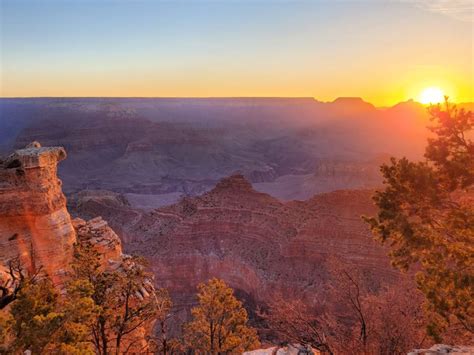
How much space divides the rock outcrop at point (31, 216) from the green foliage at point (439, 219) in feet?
37.0

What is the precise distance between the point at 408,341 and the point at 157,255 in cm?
2471

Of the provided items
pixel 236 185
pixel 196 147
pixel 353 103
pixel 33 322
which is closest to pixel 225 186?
pixel 236 185

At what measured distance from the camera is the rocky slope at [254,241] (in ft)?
97.9

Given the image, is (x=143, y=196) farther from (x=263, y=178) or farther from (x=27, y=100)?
(x=27, y=100)

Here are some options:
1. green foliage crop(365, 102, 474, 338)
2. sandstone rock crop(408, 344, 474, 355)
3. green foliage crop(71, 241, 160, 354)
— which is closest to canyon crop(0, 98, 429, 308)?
green foliage crop(71, 241, 160, 354)

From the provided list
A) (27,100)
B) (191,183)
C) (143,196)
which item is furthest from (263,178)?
(27,100)

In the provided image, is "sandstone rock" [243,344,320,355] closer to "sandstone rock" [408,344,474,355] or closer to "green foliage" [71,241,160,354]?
"sandstone rock" [408,344,474,355]

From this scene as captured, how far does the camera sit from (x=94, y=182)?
106m

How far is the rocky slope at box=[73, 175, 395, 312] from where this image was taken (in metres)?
29.8

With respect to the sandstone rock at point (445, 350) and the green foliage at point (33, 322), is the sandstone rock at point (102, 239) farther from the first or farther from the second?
the sandstone rock at point (445, 350)

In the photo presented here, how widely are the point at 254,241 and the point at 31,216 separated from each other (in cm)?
2352

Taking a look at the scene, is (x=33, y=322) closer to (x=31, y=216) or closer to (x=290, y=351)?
(x=290, y=351)

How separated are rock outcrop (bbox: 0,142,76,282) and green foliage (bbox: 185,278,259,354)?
6.19m

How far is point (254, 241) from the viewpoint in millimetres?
35000
